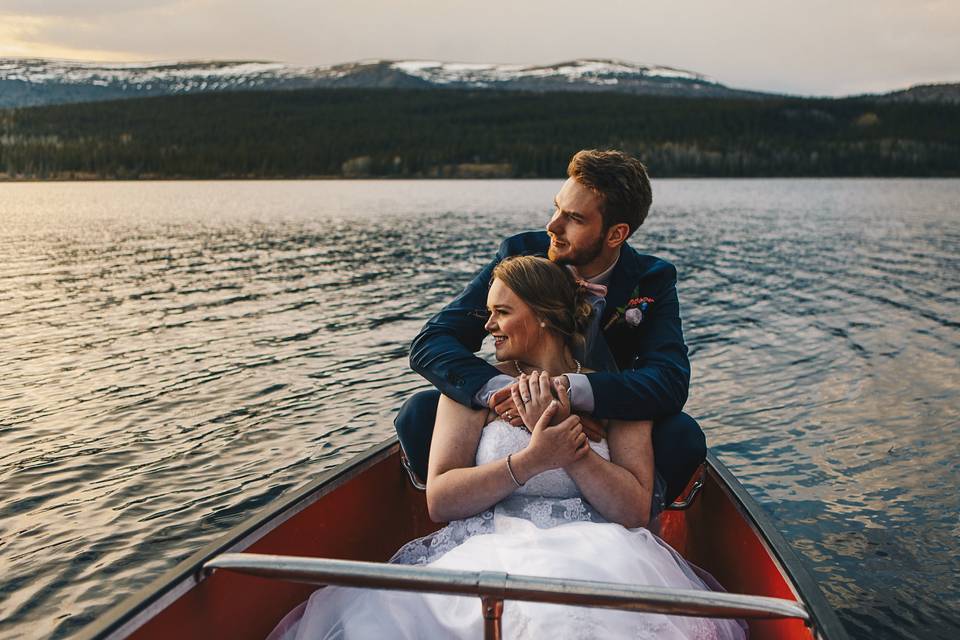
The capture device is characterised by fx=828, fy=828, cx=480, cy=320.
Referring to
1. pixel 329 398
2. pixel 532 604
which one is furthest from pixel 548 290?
pixel 329 398

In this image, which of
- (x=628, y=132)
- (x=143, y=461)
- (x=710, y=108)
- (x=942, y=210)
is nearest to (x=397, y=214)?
(x=942, y=210)

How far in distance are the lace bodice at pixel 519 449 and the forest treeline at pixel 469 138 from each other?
10478cm

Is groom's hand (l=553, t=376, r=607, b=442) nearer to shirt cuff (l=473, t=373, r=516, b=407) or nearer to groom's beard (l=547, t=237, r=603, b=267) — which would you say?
shirt cuff (l=473, t=373, r=516, b=407)

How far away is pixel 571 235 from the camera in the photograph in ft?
12.3

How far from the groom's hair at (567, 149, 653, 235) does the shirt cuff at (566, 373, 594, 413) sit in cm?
81

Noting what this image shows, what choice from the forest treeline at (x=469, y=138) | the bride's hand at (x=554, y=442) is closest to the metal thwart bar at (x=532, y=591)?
the bride's hand at (x=554, y=442)

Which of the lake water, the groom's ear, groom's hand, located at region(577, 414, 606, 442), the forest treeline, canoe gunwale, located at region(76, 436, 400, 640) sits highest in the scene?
the forest treeline

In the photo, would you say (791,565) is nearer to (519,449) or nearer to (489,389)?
(519,449)

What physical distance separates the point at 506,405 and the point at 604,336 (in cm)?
88

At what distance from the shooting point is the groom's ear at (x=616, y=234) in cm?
380

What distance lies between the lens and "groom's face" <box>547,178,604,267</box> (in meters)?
3.70

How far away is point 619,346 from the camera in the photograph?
4098 mm

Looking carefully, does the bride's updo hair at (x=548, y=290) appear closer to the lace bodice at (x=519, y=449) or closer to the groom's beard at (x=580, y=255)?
the groom's beard at (x=580, y=255)

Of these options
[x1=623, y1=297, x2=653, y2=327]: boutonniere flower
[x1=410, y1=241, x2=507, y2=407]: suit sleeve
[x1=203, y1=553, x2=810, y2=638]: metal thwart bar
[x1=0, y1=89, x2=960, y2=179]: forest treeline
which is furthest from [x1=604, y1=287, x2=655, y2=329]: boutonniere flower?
[x1=0, y1=89, x2=960, y2=179]: forest treeline
